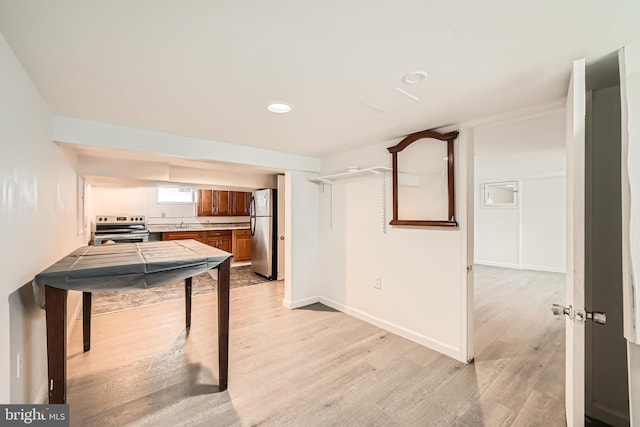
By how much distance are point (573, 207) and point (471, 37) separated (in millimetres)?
968

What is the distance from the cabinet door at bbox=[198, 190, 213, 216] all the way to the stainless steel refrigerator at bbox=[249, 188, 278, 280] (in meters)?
1.83

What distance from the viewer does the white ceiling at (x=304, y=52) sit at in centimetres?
101

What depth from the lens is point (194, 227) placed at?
657cm

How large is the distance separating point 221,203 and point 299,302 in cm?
413

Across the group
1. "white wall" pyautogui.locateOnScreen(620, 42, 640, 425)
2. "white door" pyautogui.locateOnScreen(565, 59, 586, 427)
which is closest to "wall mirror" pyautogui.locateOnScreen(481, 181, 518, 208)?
"white door" pyautogui.locateOnScreen(565, 59, 586, 427)

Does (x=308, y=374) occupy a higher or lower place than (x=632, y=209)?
lower

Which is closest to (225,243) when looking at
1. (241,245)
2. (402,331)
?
(241,245)

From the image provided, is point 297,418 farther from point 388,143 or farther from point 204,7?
point 388,143

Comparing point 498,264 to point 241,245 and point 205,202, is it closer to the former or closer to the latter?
point 241,245

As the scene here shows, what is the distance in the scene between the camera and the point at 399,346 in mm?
2590

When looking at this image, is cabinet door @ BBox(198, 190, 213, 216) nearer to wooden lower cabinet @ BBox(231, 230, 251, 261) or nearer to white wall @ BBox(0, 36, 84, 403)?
wooden lower cabinet @ BBox(231, 230, 251, 261)

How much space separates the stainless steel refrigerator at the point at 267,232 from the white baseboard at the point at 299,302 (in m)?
1.45

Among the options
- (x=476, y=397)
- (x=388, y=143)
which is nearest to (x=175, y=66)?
(x=388, y=143)

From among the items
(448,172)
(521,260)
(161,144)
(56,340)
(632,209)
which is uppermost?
(161,144)
